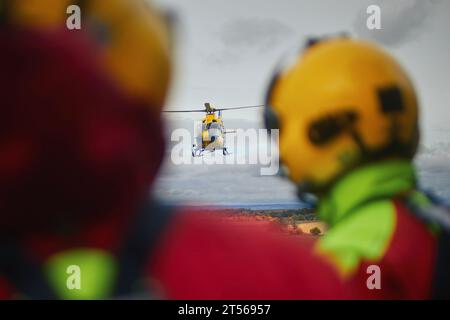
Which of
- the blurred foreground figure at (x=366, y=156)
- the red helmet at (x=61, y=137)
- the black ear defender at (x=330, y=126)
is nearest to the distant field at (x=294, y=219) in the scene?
the blurred foreground figure at (x=366, y=156)

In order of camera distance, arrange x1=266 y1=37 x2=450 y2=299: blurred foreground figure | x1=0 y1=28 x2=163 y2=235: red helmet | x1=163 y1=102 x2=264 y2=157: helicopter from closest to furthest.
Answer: x1=0 y1=28 x2=163 y2=235: red helmet
x1=266 y1=37 x2=450 y2=299: blurred foreground figure
x1=163 y1=102 x2=264 y2=157: helicopter

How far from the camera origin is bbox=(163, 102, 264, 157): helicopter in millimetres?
1136

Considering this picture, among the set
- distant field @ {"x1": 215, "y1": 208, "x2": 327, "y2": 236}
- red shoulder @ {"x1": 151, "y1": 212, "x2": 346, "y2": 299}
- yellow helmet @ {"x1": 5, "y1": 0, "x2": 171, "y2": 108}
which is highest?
yellow helmet @ {"x1": 5, "y1": 0, "x2": 171, "y2": 108}

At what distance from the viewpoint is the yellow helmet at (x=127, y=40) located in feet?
1.78

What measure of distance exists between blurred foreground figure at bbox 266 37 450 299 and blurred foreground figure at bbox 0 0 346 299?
0.45 meters

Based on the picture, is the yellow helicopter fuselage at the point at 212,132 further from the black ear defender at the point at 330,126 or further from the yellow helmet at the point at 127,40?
the yellow helmet at the point at 127,40

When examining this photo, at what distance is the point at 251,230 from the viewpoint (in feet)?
2.17

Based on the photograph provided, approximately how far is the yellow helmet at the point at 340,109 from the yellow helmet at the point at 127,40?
52 centimetres

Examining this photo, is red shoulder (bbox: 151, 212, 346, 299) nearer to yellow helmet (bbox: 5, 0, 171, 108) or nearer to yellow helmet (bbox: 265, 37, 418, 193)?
yellow helmet (bbox: 5, 0, 171, 108)

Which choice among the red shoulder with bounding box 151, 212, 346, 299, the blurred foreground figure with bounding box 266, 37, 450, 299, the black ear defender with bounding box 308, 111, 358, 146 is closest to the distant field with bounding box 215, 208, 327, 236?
the blurred foreground figure with bounding box 266, 37, 450, 299

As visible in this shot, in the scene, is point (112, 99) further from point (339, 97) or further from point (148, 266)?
point (339, 97)

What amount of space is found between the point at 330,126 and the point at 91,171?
620mm

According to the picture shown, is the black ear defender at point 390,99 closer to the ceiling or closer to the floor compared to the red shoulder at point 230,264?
closer to the ceiling
